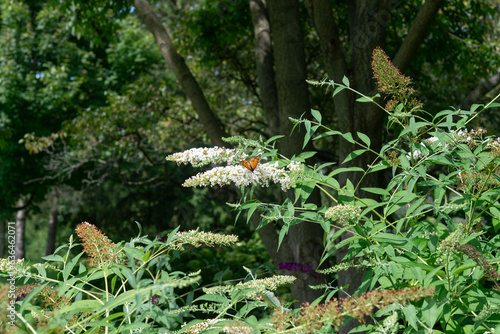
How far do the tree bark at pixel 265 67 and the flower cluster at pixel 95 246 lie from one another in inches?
106

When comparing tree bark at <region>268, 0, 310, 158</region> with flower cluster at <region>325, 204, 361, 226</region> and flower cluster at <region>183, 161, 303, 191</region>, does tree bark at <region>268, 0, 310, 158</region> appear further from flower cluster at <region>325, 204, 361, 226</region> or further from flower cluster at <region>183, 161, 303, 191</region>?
flower cluster at <region>325, 204, 361, 226</region>

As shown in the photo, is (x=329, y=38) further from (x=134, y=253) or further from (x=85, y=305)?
(x=85, y=305)

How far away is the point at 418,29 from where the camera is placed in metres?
3.05

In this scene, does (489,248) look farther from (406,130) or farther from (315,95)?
(315,95)

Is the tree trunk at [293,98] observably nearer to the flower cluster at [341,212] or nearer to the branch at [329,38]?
the branch at [329,38]

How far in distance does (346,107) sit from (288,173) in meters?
1.80

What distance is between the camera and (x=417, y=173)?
4.97ft

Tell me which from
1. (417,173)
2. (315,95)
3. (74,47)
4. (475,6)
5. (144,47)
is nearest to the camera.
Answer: (417,173)

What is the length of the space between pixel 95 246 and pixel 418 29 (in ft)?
8.54

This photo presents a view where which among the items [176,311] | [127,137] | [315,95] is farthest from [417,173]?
[127,137]

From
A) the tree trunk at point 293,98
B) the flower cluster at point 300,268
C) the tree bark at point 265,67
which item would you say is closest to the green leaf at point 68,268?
the flower cluster at point 300,268

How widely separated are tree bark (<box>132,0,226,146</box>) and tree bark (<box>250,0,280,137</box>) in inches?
19.0

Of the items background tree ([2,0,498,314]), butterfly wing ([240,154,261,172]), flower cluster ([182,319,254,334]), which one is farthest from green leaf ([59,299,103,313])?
background tree ([2,0,498,314])

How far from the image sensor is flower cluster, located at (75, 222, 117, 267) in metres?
1.42
